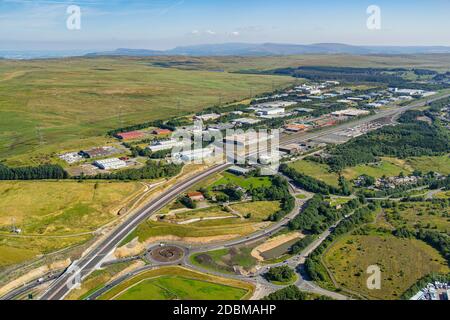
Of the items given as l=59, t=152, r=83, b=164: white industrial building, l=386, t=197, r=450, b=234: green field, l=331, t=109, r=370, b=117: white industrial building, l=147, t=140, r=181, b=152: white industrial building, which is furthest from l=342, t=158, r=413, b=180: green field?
l=59, t=152, r=83, b=164: white industrial building

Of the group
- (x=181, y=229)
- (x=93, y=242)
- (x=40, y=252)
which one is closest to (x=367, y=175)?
(x=181, y=229)

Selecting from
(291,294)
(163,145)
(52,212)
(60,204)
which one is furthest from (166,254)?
(163,145)

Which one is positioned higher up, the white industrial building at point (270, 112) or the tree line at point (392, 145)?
the white industrial building at point (270, 112)

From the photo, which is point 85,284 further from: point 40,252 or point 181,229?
point 181,229

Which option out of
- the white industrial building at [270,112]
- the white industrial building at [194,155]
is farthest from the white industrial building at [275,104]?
the white industrial building at [194,155]

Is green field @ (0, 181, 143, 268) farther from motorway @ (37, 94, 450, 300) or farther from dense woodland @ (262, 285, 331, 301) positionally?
dense woodland @ (262, 285, 331, 301)

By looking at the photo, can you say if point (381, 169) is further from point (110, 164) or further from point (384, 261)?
point (110, 164)

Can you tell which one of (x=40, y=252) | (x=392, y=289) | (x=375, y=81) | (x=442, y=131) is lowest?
(x=392, y=289)

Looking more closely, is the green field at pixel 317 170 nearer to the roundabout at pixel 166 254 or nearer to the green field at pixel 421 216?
the green field at pixel 421 216
